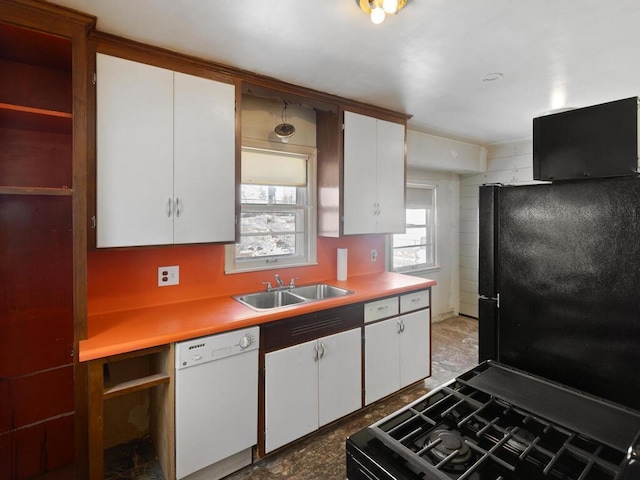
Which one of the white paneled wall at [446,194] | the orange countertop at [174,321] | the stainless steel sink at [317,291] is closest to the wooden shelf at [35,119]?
the orange countertop at [174,321]

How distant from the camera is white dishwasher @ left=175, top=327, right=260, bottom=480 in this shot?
175 centimetres

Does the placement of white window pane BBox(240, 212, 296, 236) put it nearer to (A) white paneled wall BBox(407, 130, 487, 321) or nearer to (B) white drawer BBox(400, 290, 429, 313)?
(B) white drawer BBox(400, 290, 429, 313)

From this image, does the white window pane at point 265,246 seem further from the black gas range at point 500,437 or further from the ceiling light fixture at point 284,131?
the black gas range at point 500,437

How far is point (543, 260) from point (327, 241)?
210 centimetres

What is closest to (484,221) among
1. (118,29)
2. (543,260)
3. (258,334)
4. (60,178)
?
(543,260)

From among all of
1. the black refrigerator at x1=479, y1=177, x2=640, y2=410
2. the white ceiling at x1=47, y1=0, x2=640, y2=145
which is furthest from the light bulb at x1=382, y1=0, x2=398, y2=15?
the black refrigerator at x1=479, y1=177, x2=640, y2=410

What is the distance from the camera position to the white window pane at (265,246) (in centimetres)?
269

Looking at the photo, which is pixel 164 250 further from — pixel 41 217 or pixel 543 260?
pixel 543 260

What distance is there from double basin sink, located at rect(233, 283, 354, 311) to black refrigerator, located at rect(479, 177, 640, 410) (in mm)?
1428

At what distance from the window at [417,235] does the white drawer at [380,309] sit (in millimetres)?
1492

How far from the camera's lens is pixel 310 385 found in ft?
7.25

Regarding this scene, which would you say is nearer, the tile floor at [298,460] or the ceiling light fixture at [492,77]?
the tile floor at [298,460]

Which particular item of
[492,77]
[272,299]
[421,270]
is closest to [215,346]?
[272,299]

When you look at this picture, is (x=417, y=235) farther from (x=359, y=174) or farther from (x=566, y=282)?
(x=566, y=282)
